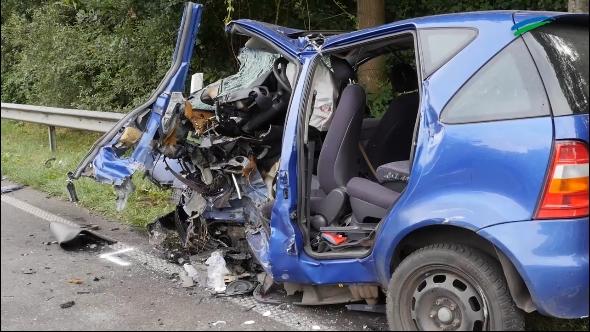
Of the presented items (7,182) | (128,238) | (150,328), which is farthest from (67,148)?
(150,328)

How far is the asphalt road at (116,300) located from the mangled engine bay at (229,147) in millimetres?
546

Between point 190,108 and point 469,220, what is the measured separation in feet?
7.93

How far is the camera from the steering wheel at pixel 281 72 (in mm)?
4473

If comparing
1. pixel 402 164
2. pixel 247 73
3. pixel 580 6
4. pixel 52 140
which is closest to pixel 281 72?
pixel 247 73

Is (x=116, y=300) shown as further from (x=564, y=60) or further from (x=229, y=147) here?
(x=564, y=60)

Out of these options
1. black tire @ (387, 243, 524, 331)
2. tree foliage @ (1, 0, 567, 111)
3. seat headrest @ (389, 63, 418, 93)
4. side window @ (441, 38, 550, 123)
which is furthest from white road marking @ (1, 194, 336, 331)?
tree foliage @ (1, 0, 567, 111)

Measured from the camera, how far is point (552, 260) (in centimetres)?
275

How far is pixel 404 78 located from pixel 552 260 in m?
2.46

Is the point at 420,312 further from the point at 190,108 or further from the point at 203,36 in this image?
the point at 203,36

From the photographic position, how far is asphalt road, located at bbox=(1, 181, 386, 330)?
376cm

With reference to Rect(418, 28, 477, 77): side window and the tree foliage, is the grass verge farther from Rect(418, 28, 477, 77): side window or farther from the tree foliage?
Rect(418, 28, 477, 77): side window

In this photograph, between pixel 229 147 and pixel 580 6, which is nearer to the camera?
pixel 580 6

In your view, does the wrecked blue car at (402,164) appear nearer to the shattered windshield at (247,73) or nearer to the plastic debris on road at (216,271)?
the shattered windshield at (247,73)

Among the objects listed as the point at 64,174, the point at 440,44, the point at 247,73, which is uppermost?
the point at 440,44
